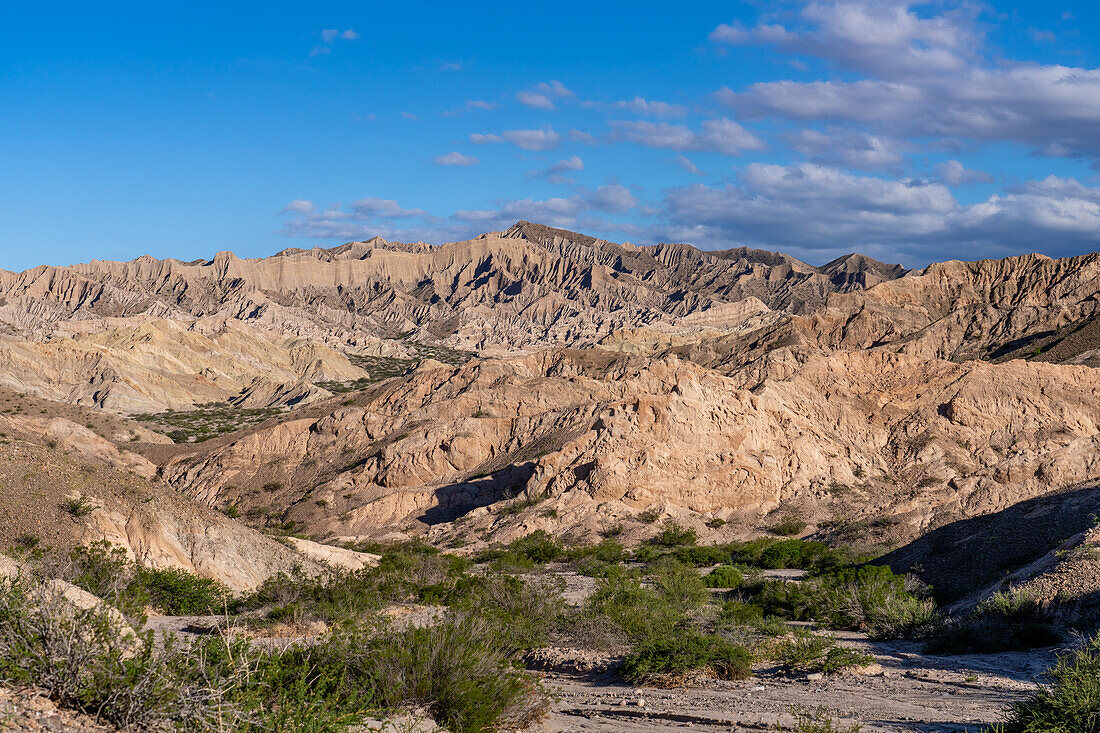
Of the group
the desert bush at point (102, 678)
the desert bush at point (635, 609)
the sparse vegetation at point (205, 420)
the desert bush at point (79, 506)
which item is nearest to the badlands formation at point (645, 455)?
the desert bush at point (79, 506)

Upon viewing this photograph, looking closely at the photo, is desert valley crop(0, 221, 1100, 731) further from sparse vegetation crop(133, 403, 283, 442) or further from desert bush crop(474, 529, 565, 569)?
sparse vegetation crop(133, 403, 283, 442)

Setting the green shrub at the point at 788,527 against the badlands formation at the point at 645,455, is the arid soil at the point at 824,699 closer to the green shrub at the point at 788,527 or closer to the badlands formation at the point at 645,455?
the badlands formation at the point at 645,455

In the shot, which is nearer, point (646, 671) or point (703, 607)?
point (646, 671)

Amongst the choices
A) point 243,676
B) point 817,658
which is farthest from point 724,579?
point 243,676

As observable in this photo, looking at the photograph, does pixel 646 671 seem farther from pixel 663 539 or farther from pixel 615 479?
pixel 615 479

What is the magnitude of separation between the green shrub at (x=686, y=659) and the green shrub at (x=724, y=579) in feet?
40.9

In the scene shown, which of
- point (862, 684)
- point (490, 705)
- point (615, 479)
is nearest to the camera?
point (490, 705)

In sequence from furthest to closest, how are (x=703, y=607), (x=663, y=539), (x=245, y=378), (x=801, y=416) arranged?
1. (x=245, y=378)
2. (x=801, y=416)
3. (x=663, y=539)
4. (x=703, y=607)

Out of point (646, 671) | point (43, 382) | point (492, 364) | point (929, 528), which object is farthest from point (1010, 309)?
point (43, 382)

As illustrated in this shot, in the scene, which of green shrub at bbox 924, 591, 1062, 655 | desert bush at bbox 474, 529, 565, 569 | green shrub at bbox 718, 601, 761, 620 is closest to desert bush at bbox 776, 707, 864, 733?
green shrub at bbox 718, 601, 761, 620

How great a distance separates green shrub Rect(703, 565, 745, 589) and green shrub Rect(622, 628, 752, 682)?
12.5m

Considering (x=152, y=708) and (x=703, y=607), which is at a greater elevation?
(x=152, y=708)

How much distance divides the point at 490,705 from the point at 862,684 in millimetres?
5664

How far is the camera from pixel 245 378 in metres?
128
